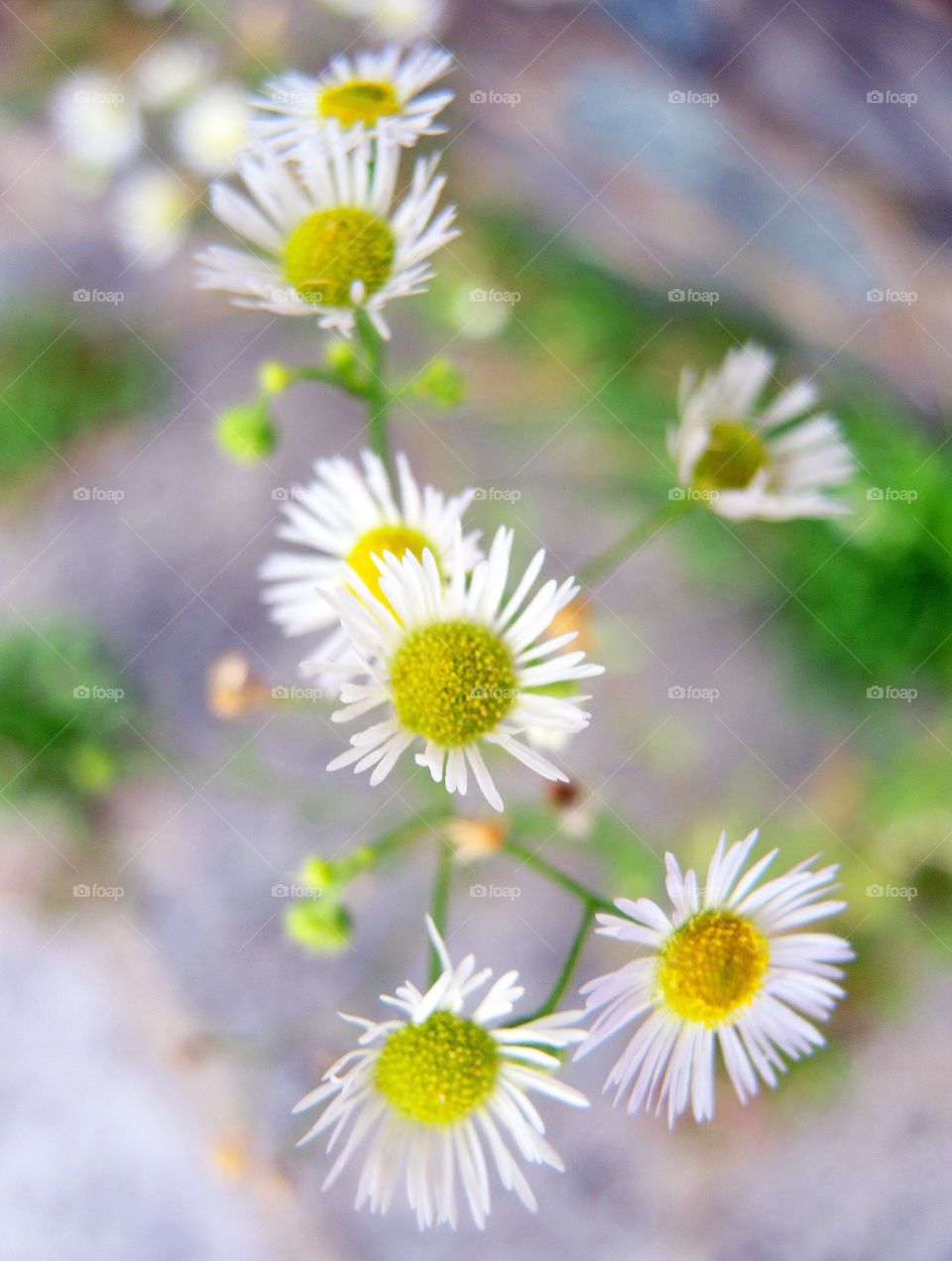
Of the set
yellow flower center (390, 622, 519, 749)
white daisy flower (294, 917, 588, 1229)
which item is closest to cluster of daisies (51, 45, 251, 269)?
yellow flower center (390, 622, 519, 749)

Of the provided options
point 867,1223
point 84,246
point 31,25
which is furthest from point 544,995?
point 31,25

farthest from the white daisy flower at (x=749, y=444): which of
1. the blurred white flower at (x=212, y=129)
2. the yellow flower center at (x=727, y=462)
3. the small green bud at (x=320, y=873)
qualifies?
the blurred white flower at (x=212, y=129)

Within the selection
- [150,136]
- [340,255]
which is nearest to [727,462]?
[340,255]

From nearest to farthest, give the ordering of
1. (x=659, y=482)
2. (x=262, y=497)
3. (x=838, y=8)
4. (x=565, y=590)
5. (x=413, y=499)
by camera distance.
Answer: (x=565, y=590) < (x=413, y=499) < (x=838, y=8) < (x=659, y=482) < (x=262, y=497)

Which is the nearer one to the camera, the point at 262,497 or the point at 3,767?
the point at 3,767

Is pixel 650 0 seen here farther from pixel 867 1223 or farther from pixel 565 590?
pixel 867 1223

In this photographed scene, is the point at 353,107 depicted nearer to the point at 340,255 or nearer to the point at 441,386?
the point at 340,255

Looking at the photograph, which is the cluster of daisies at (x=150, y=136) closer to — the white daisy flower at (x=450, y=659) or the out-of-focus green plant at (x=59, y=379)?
the out-of-focus green plant at (x=59, y=379)
